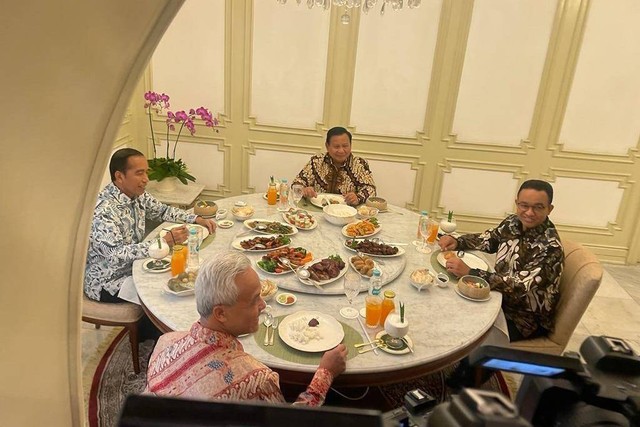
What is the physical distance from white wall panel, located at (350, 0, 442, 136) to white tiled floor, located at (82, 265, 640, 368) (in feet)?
6.92

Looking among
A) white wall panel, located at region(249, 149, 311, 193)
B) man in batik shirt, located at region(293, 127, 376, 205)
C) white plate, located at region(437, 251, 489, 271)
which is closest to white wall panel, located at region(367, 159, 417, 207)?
white wall panel, located at region(249, 149, 311, 193)

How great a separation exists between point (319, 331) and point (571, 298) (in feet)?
4.18

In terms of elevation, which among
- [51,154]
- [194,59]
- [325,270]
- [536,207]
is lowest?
[325,270]

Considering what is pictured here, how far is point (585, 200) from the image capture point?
440 cm

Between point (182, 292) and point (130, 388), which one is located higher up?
point (182, 292)

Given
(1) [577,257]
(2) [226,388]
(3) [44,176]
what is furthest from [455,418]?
(1) [577,257]

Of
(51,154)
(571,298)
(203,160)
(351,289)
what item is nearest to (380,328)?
(351,289)

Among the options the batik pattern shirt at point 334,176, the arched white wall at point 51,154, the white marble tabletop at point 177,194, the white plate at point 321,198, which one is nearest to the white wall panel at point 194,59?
the white marble tabletop at point 177,194

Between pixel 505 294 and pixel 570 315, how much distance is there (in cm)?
31

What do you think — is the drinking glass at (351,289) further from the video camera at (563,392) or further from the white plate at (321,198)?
the video camera at (563,392)

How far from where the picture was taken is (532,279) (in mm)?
2275

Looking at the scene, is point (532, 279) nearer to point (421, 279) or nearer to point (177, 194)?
point (421, 279)

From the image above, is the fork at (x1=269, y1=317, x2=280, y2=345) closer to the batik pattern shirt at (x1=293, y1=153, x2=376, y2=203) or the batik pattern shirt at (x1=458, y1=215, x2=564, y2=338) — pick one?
the batik pattern shirt at (x1=458, y1=215, x2=564, y2=338)

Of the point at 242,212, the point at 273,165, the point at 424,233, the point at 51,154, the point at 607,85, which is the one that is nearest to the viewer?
the point at 51,154
